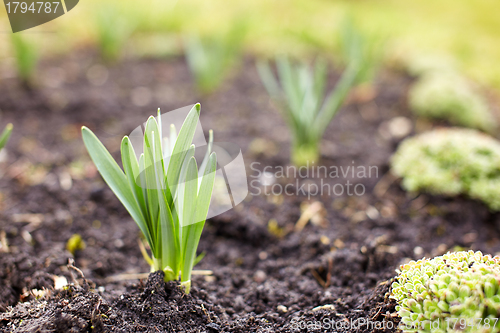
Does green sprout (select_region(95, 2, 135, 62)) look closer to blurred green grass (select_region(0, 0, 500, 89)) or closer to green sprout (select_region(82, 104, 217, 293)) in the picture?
blurred green grass (select_region(0, 0, 500, 89))

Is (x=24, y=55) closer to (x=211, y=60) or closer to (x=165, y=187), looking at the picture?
(x=211, y=60)

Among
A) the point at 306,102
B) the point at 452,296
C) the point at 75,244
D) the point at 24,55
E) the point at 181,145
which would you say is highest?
the point at 24,55

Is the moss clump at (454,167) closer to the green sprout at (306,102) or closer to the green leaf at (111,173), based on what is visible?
the green sprout at (306,102)

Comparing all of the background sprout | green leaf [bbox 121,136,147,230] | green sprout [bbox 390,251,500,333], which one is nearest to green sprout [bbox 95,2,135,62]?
the background sprout

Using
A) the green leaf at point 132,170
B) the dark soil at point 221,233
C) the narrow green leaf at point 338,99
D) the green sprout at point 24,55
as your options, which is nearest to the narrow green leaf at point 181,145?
the green leaf at point 132,170

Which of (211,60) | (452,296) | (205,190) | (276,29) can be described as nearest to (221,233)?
(205,190)

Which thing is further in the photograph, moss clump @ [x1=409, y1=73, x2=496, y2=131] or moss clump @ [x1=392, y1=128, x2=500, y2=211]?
moss clump @ [x1=409, y1=73, x2=496, y2=131]
